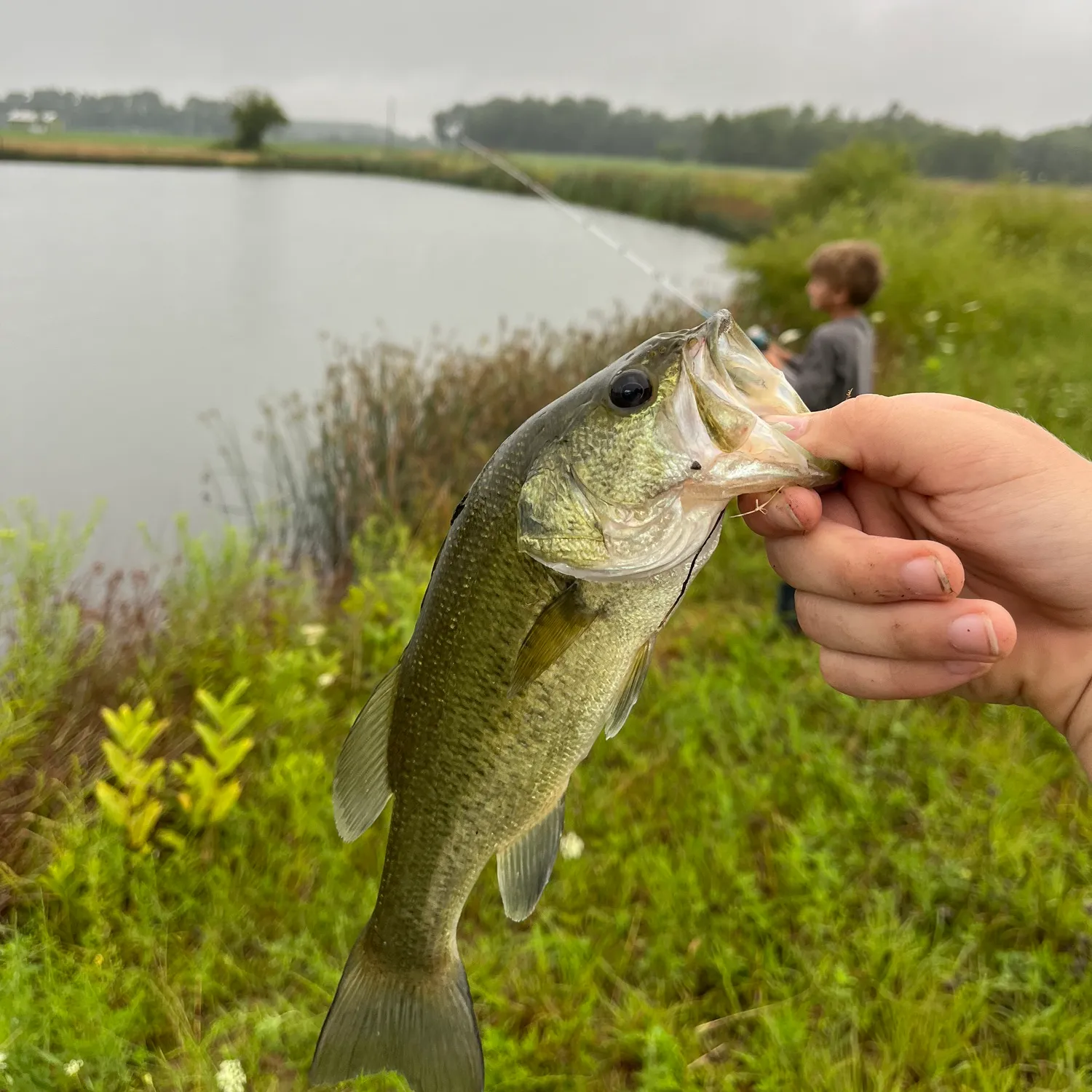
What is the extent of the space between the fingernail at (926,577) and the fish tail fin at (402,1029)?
1200mm

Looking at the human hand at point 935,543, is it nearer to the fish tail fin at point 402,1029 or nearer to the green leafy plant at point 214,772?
the fish tail fin at point 402,1029

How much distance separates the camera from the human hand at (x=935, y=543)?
1.37m

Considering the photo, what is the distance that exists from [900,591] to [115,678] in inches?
145

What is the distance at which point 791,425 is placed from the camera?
1378 millimetres

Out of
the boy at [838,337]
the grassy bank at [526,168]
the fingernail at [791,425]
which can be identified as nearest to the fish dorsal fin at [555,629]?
the fingernail at [791,425]

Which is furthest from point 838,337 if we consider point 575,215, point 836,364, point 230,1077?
point 230,1077

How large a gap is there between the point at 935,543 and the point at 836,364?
3849 mm

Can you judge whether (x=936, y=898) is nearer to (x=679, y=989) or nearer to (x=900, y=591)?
(x=679, y=989)

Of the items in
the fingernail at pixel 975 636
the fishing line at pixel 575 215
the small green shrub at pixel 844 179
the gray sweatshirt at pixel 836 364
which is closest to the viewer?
the fingernail at pixel 975 636

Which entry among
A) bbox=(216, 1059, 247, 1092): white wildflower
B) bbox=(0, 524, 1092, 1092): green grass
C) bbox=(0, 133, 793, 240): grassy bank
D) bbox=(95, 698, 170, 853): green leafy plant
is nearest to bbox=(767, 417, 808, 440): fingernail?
bbox=(0, 524, 1092, 1092): green grass

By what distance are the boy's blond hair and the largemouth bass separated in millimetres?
4058

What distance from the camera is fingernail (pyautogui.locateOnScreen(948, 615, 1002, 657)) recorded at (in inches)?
51.6

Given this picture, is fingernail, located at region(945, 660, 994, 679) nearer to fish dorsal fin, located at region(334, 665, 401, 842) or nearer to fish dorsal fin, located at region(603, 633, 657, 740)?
fish dorsal fin, located at region(603, 633, 657, 740)

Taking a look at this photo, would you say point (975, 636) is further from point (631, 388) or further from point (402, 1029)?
point (402, 1029)
